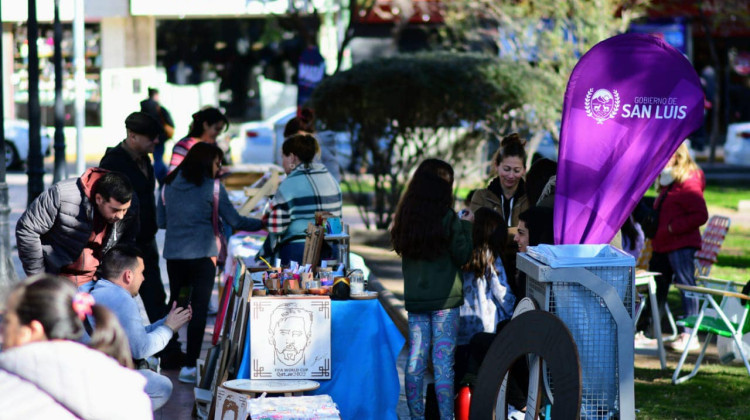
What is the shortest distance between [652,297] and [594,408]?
10.5 ft

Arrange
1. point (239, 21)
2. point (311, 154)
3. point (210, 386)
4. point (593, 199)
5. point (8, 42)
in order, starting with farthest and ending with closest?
point (239, 21)
point (8, 42)
point (311, 154)
point (210, 386)
point (593, 199)

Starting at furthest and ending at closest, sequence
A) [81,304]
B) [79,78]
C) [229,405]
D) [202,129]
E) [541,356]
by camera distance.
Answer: [79,78] → [202,129] → [229,405] → [541,356] → [81,304]

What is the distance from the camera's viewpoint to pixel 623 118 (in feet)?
18.9

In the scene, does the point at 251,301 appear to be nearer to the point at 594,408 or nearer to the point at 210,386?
the point at 210,386

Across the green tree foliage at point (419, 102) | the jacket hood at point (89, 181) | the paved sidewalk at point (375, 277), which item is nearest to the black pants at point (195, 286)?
the paved sidewalk at point (375, 277)

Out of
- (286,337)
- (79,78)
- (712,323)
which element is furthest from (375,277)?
(79,78)

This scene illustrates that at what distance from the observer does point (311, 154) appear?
806 cm

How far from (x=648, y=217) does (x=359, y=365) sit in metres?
3.50

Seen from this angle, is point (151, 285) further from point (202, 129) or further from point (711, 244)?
point (711, 244)

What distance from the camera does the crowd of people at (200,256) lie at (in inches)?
149

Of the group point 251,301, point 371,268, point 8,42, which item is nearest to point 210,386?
point 251,301

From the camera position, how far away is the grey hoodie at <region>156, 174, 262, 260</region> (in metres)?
8.23

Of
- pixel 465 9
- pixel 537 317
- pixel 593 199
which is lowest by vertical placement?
pixel 537 317

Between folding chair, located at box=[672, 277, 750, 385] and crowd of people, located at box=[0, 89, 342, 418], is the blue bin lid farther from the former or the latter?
folding chair, located at box=[672, 277, 750, 385]
